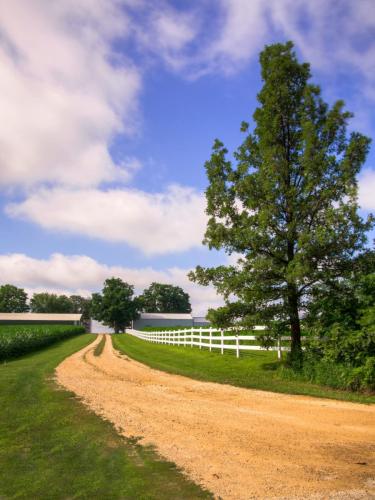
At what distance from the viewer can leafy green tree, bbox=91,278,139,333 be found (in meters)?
116

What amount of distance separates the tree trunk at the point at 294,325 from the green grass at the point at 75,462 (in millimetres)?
7788

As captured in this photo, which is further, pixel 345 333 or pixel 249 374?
pixel 249 374

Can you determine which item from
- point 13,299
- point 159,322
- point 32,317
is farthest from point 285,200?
point 13,299

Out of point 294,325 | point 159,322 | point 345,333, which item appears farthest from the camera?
point 159,322

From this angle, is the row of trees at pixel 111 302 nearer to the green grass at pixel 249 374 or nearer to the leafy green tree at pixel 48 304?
the leafy green tree at pixel 48 304

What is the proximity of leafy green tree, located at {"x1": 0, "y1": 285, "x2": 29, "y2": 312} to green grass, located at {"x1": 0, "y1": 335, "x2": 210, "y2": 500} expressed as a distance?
16329cm

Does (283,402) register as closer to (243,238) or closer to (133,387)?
(133,387)

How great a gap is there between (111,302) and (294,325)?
341ft

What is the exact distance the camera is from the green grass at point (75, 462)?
16.2 feet

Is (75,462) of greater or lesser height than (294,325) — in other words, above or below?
below

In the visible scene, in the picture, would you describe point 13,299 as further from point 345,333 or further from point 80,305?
point 345,333

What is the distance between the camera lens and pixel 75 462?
235 inches

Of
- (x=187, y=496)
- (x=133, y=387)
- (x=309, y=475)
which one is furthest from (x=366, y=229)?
(x=187, y=496)

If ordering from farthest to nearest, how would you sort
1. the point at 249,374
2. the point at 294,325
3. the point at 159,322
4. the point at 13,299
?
the point at 13,299 < the point at 159,322 < the point at 294,325 < the point at 249,374
